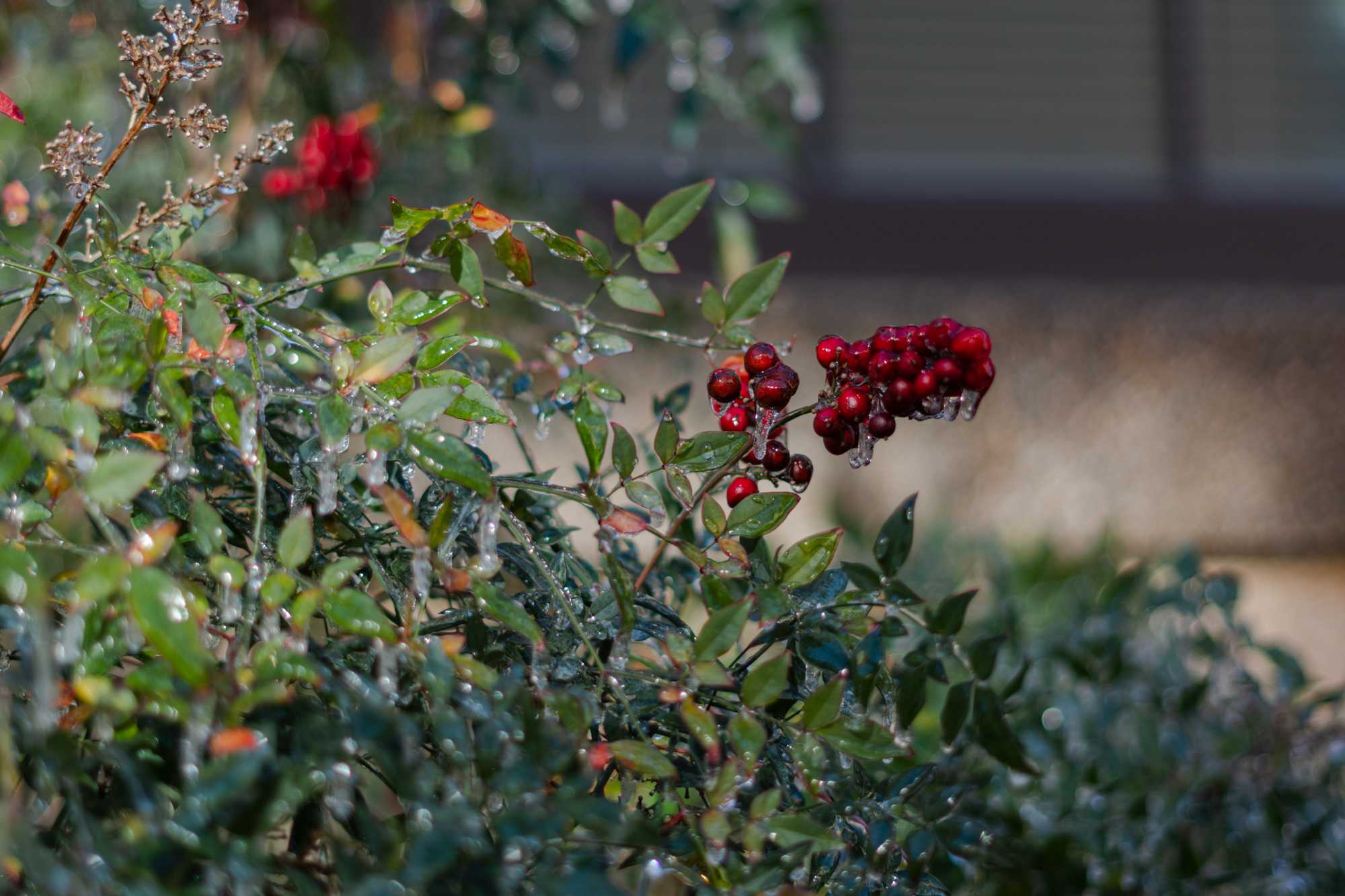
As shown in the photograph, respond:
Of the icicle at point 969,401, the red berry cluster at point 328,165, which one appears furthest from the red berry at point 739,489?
the red berry cluster at point 328,165

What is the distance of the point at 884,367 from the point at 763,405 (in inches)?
2.3

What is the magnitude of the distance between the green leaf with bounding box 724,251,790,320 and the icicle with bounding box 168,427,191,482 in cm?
26

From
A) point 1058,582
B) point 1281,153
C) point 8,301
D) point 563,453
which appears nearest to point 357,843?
point 8,301

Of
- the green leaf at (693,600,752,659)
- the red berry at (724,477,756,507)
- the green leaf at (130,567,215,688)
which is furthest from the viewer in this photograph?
the red berry at (724,477,756,507)

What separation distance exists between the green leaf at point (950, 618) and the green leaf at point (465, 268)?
0.91 feet

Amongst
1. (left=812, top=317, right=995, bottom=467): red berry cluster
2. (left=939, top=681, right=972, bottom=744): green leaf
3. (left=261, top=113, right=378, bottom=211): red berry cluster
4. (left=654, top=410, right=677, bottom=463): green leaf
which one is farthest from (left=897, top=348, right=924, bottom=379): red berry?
(left=261, top=113, right=378, bottom=211): red berry cluster

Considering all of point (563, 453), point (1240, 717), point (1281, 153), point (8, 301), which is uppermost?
point (8, 301)

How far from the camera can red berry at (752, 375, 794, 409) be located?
1.62ft

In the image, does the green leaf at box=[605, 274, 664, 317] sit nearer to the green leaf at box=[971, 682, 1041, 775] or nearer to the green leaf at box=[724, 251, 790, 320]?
the green leaf at box=[724, 251, 790, 320]

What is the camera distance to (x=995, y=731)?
582 millimetres

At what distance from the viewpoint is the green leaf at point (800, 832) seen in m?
0.42

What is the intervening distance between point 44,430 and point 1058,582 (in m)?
1.74

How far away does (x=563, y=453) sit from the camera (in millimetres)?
2328

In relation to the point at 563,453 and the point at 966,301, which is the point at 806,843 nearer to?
the point at 563,453
